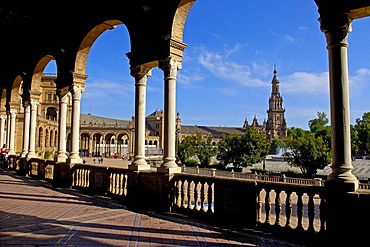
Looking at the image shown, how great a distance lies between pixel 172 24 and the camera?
25.2 feet

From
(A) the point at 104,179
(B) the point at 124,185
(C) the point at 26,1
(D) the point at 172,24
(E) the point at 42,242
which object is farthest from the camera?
(C) the point at 26,1

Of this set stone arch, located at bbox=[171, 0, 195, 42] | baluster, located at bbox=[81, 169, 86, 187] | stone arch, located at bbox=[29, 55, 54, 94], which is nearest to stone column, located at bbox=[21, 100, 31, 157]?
stone arch, located at bbox=[29, 55, 54, 94]

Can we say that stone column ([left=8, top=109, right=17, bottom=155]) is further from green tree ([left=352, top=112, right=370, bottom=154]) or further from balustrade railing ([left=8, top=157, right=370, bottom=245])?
green tree ([left=352, top=112, right=370, bottom=154])

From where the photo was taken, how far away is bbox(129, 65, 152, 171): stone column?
829cm

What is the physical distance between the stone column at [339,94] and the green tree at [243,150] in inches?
1620

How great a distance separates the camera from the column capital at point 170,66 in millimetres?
7648

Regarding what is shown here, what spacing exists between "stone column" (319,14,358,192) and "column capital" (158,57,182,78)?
3719mm

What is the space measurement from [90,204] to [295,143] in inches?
1403

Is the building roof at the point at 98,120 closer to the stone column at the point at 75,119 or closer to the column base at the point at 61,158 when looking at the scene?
the column base at the point at 61,158

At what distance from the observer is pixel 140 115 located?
8.45m

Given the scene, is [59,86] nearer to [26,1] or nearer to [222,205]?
[26,1]

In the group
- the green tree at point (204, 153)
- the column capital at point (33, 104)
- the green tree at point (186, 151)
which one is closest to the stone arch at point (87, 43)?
the column capital at point (33, 104)

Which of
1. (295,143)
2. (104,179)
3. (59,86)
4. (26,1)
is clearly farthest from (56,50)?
(295,143)

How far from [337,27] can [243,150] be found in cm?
4182
